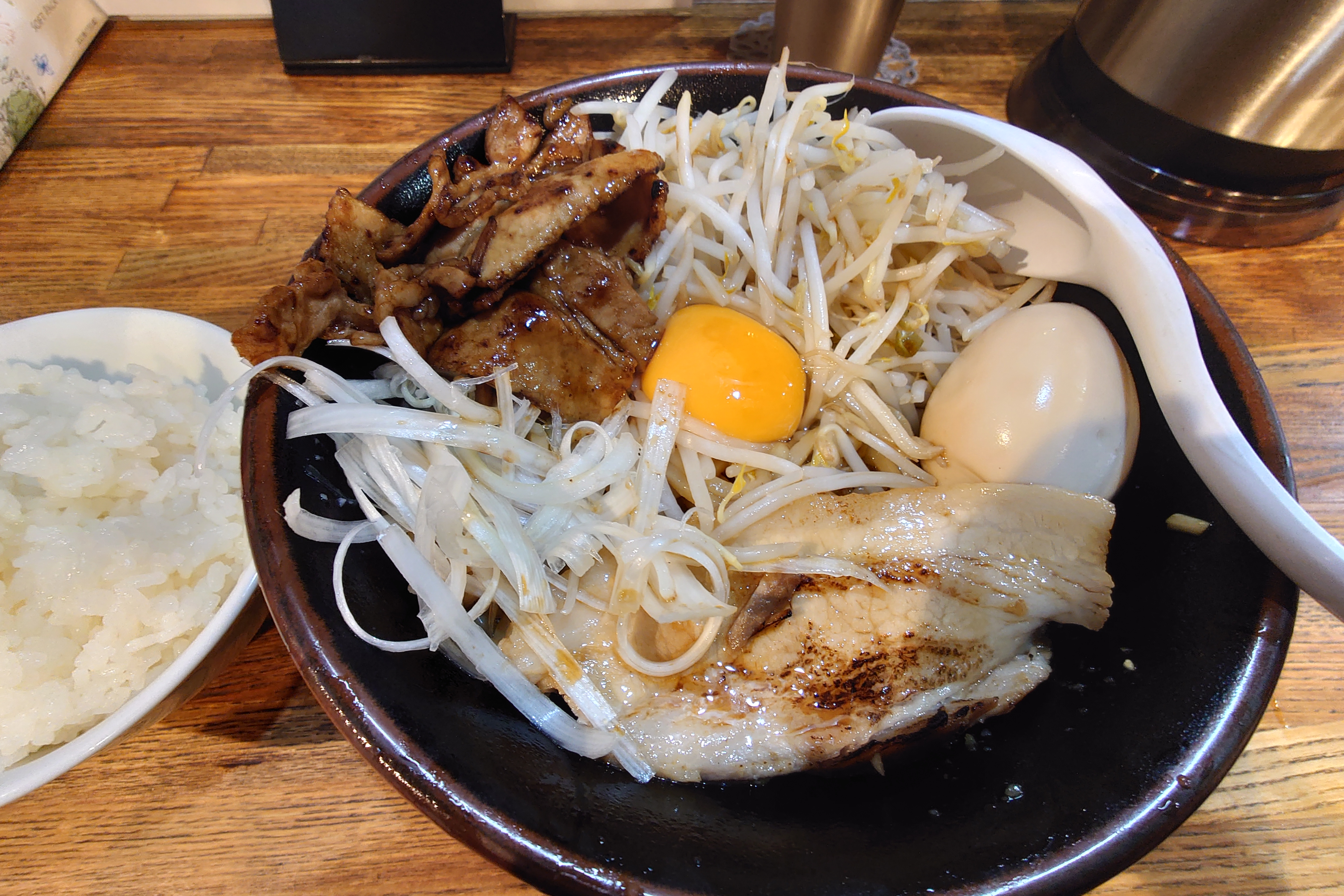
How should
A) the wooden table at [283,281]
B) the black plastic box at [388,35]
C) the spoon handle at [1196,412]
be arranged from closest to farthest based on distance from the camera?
the spoon handle at [1196,412], the wooden table at [283,281], the black plastic box at [388,35]

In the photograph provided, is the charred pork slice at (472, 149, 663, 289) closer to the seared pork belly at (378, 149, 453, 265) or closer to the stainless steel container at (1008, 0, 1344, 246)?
the seared pork belly at (378, 149, 453, 265)

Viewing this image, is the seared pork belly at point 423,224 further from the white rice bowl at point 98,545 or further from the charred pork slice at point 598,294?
the white rice bowl at point 98,545

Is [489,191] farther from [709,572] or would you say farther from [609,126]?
[709,572]

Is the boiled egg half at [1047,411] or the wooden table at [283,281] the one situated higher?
the boiled egg half at [1047,411]

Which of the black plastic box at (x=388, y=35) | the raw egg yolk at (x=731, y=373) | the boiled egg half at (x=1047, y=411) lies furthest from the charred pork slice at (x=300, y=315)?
the black plastic box at (x=388, y=35)

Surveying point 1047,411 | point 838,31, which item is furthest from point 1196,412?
point 838,31

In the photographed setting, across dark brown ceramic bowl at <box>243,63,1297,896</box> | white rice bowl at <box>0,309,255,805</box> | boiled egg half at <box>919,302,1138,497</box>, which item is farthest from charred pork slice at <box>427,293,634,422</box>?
boiled egg half at <box>919,302,1138,497</box>
